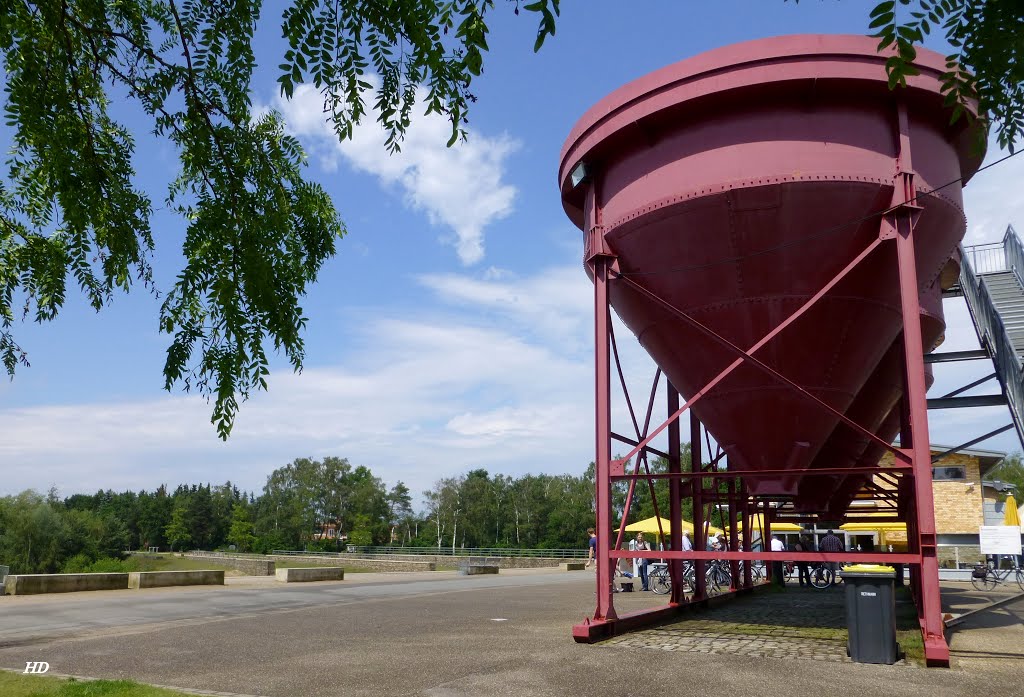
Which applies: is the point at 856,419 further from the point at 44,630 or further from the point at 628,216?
the point at 44,630

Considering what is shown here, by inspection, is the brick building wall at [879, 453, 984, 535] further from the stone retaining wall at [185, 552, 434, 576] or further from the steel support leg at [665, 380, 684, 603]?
the steel support leg at [665, 380, 684, 603]

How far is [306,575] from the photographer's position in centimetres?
2188

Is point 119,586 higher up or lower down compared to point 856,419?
lower down

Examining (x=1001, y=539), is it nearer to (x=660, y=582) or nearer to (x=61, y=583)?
(x=660, y=582)

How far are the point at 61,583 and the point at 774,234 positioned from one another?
16.3 meters

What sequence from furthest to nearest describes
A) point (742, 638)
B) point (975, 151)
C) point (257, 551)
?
1. point (257, 551)
2. point (742, 638)
3. point (975, 151)

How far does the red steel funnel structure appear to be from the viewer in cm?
924

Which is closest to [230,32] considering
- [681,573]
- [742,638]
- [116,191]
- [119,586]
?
[116,191]

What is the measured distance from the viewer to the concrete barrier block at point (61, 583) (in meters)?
15.7

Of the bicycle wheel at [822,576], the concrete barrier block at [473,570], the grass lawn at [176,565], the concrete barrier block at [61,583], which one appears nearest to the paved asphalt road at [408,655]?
the concrete barrier block at [61,583]

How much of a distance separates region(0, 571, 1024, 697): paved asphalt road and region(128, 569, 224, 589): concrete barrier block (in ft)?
9.67

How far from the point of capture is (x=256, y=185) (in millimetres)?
4129

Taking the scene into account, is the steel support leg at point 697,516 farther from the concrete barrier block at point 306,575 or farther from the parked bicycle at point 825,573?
the concrete barrier block at point 306,575

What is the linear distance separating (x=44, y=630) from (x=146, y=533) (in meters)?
120
